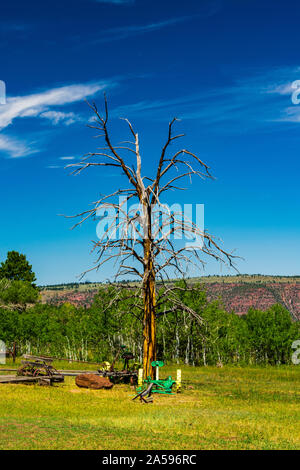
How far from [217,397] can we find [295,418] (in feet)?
19.5

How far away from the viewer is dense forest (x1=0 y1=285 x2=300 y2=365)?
163 ft

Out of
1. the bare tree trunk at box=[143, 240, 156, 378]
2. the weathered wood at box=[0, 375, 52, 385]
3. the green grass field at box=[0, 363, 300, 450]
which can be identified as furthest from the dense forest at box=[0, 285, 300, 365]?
the green grass field at box=[0, 363, 300, 450]

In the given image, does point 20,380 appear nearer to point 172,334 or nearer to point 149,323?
point 149,323

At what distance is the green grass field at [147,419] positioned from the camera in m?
11.6

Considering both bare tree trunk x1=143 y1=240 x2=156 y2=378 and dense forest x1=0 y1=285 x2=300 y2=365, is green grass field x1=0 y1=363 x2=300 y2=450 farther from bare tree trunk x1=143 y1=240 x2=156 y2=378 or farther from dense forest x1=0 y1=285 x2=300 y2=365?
dense forest x1=0 y1=285 x2=300 y2=365

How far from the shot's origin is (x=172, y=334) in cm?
5550

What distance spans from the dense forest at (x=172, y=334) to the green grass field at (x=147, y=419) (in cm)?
2358

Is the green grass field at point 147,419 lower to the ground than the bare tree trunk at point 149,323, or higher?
lower

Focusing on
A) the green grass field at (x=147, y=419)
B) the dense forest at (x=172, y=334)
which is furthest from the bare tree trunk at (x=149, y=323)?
the dense forest at (x=172, y=334)

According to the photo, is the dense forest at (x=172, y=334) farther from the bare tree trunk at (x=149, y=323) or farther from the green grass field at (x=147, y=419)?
the green grass field at (x=147, y=419)

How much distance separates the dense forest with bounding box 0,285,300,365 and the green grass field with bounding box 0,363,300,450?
23576 millimetres

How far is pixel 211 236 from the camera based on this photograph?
24125 mm

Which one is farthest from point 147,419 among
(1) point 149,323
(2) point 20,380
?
(2) point 20,380

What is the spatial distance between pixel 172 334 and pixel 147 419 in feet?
136
